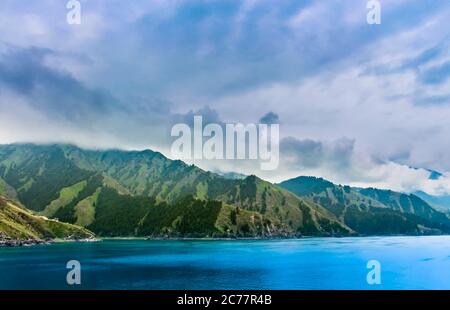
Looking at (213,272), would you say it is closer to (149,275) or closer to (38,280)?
(149,275)

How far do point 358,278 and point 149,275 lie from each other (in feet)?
210

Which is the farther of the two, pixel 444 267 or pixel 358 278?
pixel 444 267

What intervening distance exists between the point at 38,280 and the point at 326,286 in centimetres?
7661

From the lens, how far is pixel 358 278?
126m
